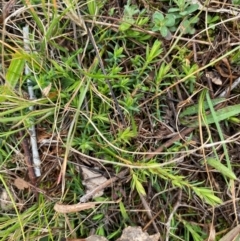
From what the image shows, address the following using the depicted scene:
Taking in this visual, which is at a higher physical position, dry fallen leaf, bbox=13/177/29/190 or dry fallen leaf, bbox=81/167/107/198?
dry fallen leaf, bbox=81/167/107/198

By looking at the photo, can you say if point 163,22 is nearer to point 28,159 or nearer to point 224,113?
point 224,113

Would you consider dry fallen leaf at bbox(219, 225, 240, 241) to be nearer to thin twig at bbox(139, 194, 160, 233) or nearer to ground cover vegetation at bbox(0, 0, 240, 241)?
ground cover vegetation at bbox(0, 0, 240, 241)

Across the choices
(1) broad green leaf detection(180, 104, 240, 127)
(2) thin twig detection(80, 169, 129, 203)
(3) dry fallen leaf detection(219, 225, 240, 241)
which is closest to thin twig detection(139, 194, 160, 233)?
(2) thin twig detection(80, 169, 129, 203)

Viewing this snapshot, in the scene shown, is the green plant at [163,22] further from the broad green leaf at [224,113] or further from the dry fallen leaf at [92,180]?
the dry fallen leaf at [92,180]

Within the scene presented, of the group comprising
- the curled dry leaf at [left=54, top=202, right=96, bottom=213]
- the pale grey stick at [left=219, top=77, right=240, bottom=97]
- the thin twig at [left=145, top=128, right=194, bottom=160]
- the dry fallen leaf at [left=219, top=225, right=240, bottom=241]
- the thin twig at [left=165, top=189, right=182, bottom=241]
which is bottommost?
the dry fallen leaf at [left=219, top=225, right=240, bottom=241]

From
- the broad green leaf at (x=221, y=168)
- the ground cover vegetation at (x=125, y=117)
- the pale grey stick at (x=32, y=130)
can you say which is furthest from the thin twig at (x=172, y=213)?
the pale grey stick at (x=32, y=130)

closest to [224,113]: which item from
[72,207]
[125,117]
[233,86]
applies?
[233,86]

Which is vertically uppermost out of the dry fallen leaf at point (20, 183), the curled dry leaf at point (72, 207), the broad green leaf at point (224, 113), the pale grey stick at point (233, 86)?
the pale grey stick at point (233, 86)

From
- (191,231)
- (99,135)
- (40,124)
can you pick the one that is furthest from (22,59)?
(191,231)
